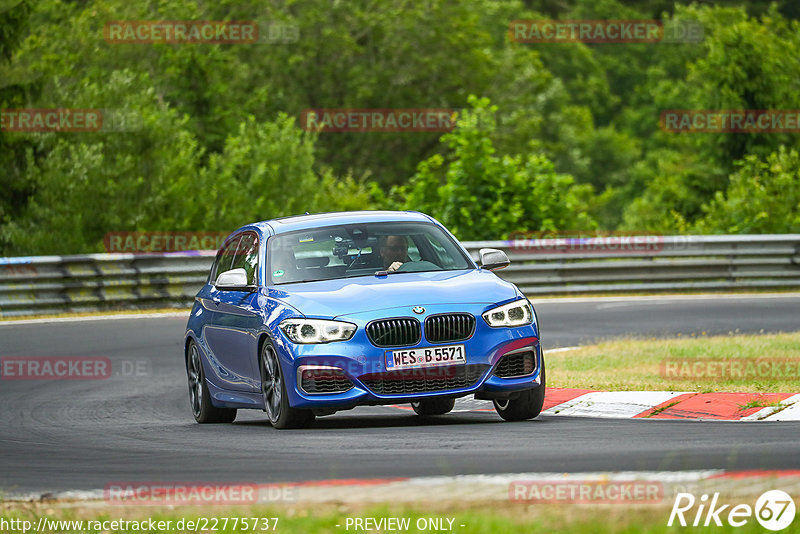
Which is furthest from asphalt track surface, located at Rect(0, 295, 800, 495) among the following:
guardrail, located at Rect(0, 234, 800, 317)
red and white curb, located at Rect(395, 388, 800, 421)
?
guardrail, located at Rect(0, 234, 800, 317)

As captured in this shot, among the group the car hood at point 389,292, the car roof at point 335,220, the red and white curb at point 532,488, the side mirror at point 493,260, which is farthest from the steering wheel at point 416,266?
the red and white curb at point 532,488

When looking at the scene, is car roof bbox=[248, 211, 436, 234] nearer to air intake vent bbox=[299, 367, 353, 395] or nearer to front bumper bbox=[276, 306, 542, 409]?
front bumper bbox=[276, 306, 542, 409]

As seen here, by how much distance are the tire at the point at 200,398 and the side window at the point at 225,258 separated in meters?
0.65

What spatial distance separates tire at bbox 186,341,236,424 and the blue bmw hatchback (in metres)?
0.47

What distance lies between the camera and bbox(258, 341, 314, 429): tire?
395 inches

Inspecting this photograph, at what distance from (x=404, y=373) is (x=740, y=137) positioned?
124 feet

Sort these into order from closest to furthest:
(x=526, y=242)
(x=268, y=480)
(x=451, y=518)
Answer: (x=451, y=518) < (x=268, y=480) < (x=526, y=242)

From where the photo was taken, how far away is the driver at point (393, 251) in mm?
10783

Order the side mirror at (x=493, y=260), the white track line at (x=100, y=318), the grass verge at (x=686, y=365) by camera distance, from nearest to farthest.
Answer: the side mirror at (x=493, y=260), the grass verge at (x=686, y=365), the white track line at (x=100, y=318)

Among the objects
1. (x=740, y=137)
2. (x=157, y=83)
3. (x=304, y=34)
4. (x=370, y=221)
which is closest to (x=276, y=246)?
(x=370, y=221)

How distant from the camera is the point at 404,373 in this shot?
9711mm

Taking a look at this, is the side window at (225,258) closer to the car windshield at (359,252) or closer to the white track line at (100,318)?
the car windshield at (359,252)

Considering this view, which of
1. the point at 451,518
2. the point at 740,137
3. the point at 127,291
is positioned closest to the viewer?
the point at 451,518

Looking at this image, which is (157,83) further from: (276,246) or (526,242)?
(276,246)
